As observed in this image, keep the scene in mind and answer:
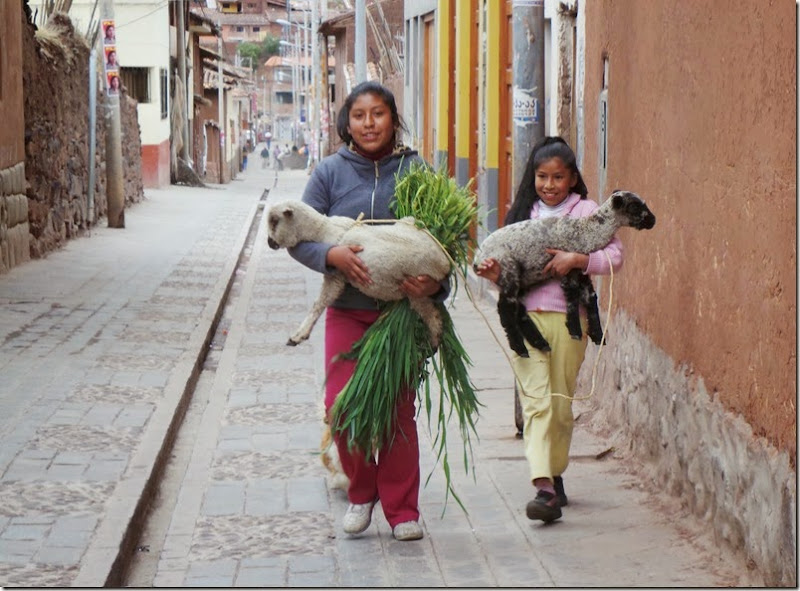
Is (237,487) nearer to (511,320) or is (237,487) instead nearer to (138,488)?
(138,488)

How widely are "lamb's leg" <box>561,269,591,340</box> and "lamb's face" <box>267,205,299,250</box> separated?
1.15m

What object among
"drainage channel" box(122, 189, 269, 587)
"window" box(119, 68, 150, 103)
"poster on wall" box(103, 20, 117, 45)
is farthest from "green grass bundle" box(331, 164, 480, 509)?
"window" box(119, 68, 150, 103)

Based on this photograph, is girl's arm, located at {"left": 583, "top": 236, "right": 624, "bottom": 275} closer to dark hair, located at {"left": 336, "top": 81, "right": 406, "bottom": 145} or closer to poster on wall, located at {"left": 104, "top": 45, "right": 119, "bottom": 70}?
dark hair, located at {"left": 336, "top": 81, "right": 406, "bottom": 145}

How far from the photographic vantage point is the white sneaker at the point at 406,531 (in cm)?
580

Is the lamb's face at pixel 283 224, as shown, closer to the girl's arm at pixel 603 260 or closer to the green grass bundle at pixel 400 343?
the green grass bundle at pixel 400 343

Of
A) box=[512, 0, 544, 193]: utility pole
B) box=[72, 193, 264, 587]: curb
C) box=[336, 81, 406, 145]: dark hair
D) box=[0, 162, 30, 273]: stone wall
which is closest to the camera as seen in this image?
box=[72, 193, 264, 587]: curb

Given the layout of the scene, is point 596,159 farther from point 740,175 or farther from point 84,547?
point 84,547

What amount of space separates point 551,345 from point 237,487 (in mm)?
1885

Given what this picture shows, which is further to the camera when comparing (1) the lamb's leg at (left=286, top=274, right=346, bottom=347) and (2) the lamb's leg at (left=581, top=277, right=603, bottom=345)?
(2) the lamb's leg at (left=581, top=277, right=603, bottom=345)

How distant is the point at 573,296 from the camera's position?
5891 mm

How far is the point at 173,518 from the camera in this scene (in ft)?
21.0

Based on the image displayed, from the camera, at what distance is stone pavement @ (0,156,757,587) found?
5.46m

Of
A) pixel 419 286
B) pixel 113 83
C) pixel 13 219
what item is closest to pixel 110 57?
pixel 113 83

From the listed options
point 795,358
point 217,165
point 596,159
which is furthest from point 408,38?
point 217,165
